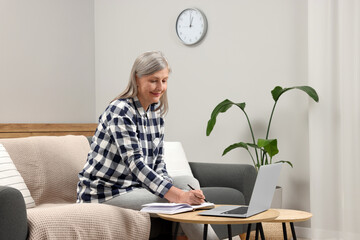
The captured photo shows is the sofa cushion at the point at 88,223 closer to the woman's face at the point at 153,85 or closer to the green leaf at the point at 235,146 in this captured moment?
the woman's face at the point at 153,85

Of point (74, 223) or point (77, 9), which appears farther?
point (77, 9)

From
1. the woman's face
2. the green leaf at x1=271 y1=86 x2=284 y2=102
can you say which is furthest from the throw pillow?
the green leaf at x1=271 y1=86 x2=284 y2=102

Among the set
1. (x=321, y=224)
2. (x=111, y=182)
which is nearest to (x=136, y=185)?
(x=111, y=182)

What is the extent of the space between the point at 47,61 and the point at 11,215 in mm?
3043

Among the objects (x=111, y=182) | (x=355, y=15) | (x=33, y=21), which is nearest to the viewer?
(x=111, y=182)

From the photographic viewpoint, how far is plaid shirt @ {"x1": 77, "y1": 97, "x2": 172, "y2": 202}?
2270 millimetres

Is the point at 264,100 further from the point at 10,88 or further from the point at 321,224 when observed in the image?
the point at 10,88

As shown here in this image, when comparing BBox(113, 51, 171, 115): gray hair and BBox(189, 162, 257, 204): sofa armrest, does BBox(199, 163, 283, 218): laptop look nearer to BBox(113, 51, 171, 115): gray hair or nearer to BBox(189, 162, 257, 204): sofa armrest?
BBox(113, 51, 171, 115): gray hair

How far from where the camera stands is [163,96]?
8.61ft

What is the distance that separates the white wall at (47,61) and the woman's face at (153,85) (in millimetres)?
2248

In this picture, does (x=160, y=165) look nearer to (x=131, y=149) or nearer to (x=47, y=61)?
(x=131, y=149)

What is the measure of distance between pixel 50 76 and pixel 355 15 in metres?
2.56

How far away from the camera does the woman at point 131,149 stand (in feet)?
7.47

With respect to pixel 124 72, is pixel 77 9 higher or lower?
higher
